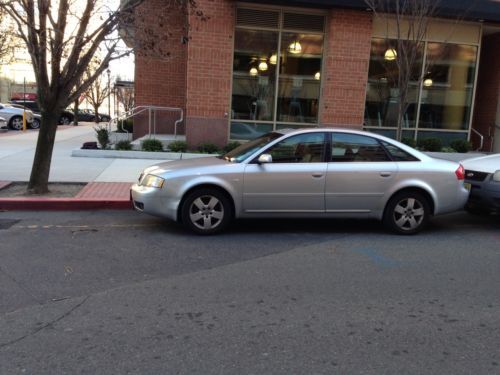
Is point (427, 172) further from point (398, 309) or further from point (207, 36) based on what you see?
point (207, 36)

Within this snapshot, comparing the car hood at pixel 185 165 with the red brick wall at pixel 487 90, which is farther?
the red brick wall at pixel 487 90

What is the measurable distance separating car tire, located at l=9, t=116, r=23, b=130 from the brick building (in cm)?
1265

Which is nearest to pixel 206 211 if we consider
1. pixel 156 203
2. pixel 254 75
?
pixel 156 203

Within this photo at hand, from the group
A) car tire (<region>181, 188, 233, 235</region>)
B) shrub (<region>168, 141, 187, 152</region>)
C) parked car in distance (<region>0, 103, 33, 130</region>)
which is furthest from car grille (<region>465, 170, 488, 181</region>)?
parked car in distance (<region>0, 103, 33, 130</region>)

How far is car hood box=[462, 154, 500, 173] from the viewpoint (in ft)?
24.5

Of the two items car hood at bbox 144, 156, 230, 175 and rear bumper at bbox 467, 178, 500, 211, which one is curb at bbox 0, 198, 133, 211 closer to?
car hood at bbox 144, 156, 230, 175

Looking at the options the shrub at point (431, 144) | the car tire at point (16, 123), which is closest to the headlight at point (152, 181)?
the shrub at point (431, 144)

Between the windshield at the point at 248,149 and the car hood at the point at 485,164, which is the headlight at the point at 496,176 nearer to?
the car hood at the point at 485,164

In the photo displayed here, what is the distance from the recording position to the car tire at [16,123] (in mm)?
25330

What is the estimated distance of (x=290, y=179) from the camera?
6.62 meters

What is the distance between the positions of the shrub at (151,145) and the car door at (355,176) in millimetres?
7576

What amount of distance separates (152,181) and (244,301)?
2.75 metres

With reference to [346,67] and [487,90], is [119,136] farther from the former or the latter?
[487,90]

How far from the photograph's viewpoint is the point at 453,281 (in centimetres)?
510
